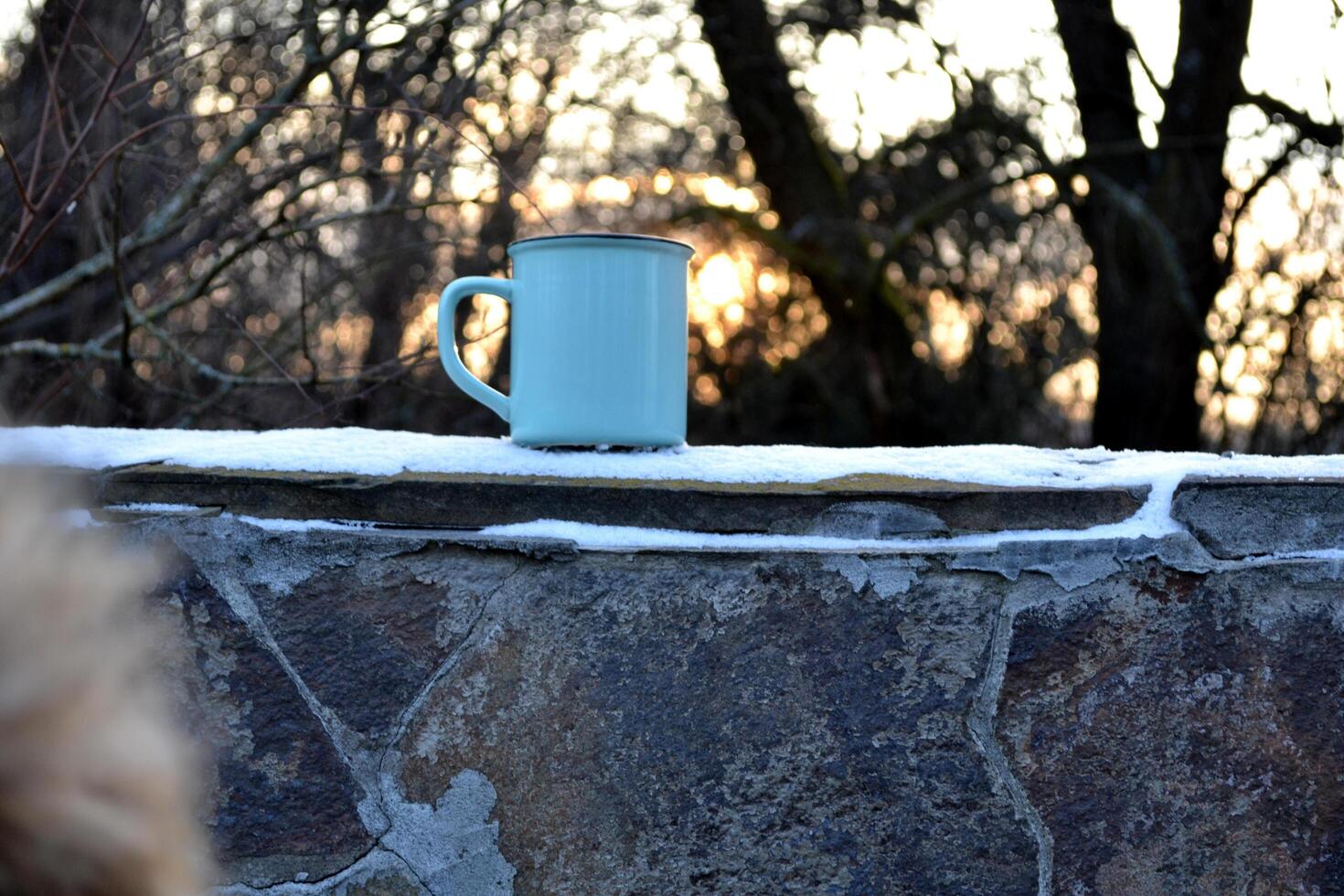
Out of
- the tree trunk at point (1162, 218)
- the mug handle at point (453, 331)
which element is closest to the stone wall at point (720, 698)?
the mug handle at point (453, 331)

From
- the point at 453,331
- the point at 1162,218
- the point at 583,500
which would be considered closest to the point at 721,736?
the point at 583,500

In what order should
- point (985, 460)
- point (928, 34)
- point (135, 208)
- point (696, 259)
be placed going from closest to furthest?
point (985, 460) < point (135, 208) < point (928, 34) < point (696, 259)

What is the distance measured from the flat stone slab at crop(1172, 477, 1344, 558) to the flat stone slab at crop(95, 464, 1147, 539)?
20 cm

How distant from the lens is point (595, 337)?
1329 mm

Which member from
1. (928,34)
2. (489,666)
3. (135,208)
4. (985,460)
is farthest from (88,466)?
(928,34)

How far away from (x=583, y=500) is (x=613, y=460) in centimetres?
9

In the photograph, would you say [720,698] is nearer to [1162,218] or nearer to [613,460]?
[613,460]

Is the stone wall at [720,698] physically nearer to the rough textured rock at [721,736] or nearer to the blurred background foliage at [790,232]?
the rough textured rock at [721,736]

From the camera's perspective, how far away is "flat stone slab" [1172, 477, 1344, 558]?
1312 mm

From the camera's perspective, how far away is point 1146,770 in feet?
4.18

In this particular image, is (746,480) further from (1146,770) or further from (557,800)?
(1146,770)

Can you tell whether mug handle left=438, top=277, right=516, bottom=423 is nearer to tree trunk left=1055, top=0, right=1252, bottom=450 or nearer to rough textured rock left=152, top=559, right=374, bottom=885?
rough textured rock left=152, top=559, right=374, bottom=885

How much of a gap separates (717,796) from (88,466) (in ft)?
2.43

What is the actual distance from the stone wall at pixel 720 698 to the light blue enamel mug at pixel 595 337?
0.12 m
